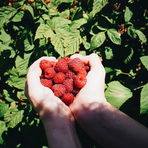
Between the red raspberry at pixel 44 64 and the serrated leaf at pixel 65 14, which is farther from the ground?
the serrated leaf at pixel 65 14

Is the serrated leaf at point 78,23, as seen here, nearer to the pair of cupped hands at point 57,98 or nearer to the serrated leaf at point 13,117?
the pair of cupped hands at point 57,98

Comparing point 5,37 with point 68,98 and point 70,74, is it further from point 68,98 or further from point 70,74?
point 68,98

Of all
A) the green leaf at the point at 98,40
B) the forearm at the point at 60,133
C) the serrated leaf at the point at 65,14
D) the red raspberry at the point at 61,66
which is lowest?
the forearm at the point at 60,133

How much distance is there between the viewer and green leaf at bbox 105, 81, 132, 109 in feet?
6.56

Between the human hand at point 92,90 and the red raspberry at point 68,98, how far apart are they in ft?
0.12

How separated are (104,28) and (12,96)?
152cm

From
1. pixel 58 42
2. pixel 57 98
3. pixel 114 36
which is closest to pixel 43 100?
pixel 57 98

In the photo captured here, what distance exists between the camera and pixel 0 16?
7.32 ft

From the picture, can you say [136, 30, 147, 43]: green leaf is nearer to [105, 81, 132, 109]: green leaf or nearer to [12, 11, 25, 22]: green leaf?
[105, 81, 132, 109]: green leaf

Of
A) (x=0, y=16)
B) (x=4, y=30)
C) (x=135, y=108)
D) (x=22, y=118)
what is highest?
(x=0, y=16)

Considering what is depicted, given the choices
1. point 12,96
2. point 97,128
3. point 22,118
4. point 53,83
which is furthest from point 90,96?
point 12,96

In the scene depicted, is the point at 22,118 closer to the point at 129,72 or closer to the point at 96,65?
the point at 96,65

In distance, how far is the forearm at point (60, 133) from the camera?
1482 millimetres

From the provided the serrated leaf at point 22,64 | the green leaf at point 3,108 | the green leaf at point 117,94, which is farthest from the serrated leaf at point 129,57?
the green leaf at point 3,108
